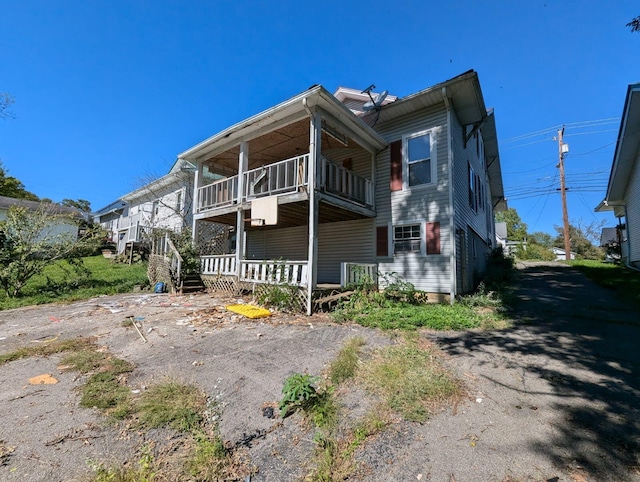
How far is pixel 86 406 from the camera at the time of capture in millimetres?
2848

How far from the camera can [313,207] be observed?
7.67 metres

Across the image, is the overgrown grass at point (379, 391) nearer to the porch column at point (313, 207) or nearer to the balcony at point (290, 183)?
the porch column at point (313, 207)

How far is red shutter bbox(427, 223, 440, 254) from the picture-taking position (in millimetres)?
8898

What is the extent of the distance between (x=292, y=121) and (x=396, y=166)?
3.93m

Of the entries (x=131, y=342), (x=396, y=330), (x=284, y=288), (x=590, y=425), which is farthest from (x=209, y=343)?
(x=590, y=425)

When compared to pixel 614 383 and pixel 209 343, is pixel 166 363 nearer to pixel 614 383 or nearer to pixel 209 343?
pixel 209 343

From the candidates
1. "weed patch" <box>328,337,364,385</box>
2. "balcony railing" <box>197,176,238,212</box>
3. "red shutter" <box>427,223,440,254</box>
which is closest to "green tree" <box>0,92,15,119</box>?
"balcony railing" <box>197,176,238,212</box>

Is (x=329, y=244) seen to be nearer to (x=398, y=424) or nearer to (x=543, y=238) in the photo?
(x=398, y=424)

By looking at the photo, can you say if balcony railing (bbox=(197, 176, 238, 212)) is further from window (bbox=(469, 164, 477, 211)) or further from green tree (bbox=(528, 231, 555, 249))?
green tree (bbox=(528, 231, 555, 249))

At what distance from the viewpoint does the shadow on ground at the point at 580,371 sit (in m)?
2.21

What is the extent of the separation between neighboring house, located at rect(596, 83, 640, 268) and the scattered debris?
54.2 feet

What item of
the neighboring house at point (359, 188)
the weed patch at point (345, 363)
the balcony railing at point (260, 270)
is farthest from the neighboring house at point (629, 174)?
the weed patch at point (345, 363)

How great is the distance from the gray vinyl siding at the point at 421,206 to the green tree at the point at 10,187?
3916 cm

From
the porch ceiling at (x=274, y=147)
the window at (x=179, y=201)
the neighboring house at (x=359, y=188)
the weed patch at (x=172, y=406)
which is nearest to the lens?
the weed patch at (x=172, y=406)
